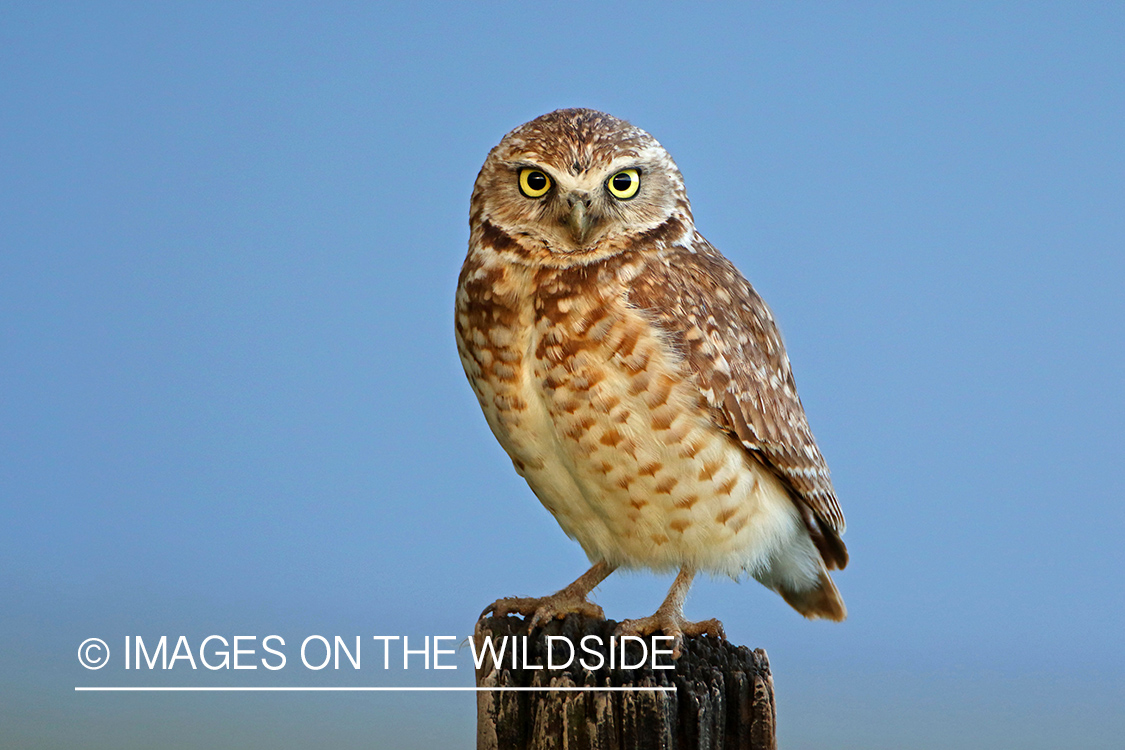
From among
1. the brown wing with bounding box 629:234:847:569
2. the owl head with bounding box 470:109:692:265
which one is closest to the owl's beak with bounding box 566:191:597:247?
the owl head with bounding box 470:109:692:265

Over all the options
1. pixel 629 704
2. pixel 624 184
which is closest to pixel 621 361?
pixel 624 184

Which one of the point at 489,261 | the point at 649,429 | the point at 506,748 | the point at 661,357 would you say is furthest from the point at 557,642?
the point at 489,261

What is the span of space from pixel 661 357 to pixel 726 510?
563 mm

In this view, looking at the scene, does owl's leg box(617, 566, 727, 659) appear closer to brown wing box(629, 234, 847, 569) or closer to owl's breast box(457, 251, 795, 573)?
owl's breast box(457, 251, 795, 573)

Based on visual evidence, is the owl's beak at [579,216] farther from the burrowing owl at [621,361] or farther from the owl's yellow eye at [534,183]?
the owl's yellow eye at [534,183]

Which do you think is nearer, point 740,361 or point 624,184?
point 624,184

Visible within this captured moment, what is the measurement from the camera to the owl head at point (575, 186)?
3479 mm

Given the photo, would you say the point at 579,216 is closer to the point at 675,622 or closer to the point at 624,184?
the point at 624,184

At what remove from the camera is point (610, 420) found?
11.5 ft

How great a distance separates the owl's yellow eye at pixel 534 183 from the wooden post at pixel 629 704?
1373mm

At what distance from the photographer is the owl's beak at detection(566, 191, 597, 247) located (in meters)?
3.46

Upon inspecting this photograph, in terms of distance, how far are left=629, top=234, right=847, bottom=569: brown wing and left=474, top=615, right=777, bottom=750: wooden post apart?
767 mm

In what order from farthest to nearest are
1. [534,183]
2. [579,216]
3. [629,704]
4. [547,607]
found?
[547,607] → [534,183] → [579,216] → [629,704]

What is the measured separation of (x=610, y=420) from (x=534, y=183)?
786 mm
